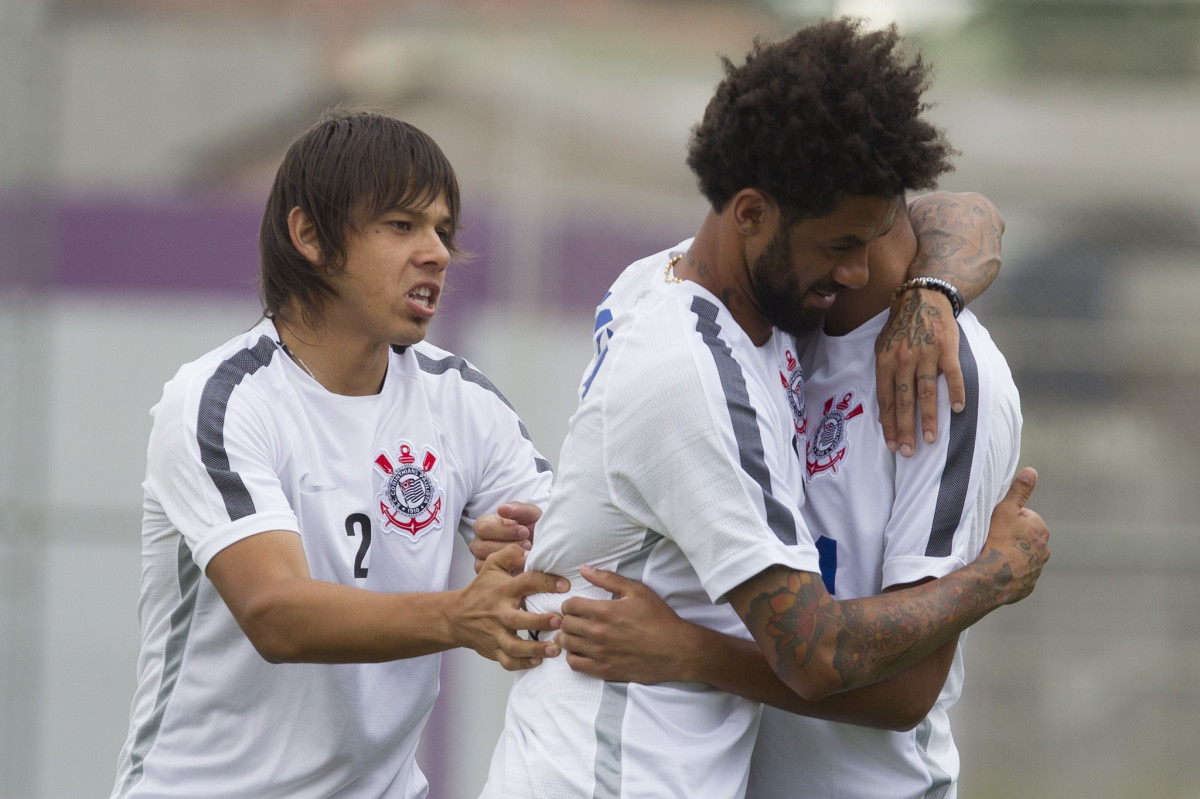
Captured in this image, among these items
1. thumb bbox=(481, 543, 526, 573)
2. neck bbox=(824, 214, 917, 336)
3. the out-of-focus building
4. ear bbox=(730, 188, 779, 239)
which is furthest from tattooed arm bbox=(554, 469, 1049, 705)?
the out-of-focus building

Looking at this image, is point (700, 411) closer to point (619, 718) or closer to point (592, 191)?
point (619, 718)

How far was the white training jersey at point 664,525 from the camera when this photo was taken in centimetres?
180

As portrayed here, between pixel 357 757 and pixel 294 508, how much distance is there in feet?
1.66

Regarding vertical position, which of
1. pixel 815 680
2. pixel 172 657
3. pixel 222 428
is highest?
pixel 222 428

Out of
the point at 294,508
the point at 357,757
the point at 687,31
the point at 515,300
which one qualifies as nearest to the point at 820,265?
the point at 294,508

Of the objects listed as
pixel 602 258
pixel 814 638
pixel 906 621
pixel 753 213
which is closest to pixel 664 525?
pixel 814 638

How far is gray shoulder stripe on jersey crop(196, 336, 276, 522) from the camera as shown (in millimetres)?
2172

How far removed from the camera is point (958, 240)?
2.25 m

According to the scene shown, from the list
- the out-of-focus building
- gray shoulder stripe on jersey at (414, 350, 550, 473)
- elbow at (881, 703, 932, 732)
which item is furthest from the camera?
the out-of-focus building

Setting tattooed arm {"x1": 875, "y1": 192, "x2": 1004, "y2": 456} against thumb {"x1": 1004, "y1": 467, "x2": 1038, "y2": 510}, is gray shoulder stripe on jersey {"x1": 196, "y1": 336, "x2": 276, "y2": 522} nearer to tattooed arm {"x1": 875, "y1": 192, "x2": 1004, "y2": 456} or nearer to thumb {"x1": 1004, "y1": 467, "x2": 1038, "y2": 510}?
tattooed arm {"x1": 875, "y1": 192, "x2": 1004, "y2": 456}

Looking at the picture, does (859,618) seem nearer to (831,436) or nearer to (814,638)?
(814,638)

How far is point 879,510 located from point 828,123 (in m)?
0.64

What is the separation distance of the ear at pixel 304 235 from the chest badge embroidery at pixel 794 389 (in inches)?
37.9

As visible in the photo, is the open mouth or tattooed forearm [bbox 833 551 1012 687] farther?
the open mouth
